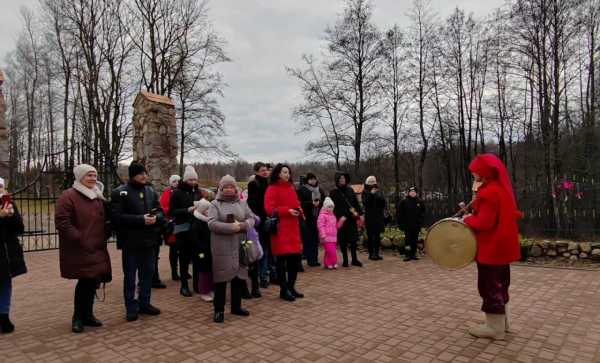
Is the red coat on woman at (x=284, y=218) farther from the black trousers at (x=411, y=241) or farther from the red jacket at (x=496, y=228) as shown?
the black trousers at (x=411, y=241)

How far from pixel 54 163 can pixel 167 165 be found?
133 inches

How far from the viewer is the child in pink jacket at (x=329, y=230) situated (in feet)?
25.8

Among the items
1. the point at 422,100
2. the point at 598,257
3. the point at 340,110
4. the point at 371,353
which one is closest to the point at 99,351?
the point at 371,353

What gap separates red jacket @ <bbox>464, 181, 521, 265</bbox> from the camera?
3.79 metres

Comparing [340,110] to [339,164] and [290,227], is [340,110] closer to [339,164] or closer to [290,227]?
[339,164]

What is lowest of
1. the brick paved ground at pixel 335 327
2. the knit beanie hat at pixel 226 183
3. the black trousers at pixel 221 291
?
the brick paved ground at pixel 335 327

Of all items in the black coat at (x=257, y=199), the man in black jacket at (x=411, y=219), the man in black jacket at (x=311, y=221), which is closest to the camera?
the black coat at (x=257, y=199)

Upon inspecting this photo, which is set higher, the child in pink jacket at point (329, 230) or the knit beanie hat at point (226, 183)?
the knit beanie hat at point (226, 183)

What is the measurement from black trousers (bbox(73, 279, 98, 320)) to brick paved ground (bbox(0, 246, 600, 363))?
0.77ft

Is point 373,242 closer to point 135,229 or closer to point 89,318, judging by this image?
point 135,229

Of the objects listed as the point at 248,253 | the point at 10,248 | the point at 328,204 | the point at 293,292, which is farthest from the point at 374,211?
the point at 10,248

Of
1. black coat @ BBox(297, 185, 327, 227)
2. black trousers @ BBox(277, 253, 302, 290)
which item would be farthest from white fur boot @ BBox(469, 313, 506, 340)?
black coat @ BBox(297, 185, 327, 227)

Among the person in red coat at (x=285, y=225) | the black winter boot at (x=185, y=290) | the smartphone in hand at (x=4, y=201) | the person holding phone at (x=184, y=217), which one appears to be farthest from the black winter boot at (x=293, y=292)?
the smartphone in hand at (x=4, y=201)

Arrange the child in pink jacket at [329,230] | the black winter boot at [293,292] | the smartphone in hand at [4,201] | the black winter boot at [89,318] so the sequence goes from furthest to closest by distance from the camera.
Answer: the child in pink jacket at [329,230] < the black winter boot at [293,292] < the black winter boot at [89,318] < the smartphone in hand at [4,201]
